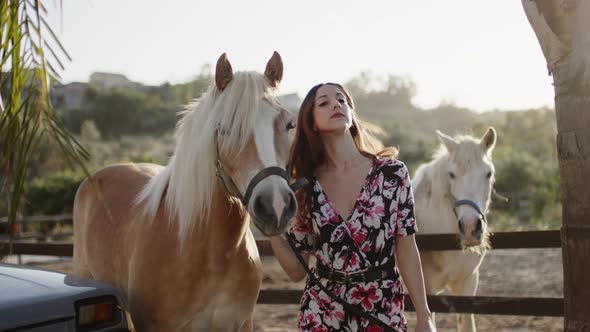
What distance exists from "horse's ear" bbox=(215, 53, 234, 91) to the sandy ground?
11.5 ft

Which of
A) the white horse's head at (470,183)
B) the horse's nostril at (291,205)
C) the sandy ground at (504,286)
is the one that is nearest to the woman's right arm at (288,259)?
the horse's nostril at (291,205)

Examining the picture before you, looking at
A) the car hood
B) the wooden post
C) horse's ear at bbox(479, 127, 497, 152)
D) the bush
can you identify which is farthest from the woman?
the bush

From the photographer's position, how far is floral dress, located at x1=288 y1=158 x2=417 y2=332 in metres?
1.93

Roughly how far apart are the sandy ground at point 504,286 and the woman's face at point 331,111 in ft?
11.6

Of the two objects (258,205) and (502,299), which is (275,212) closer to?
(258,205)

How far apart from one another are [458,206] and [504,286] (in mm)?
4175

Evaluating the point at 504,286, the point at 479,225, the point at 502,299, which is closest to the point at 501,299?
the point at 502,299

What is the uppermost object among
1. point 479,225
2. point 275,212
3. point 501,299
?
point 275,212

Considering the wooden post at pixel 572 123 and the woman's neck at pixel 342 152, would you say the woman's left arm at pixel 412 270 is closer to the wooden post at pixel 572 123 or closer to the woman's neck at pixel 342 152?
the woman's neck at pixel 342 152

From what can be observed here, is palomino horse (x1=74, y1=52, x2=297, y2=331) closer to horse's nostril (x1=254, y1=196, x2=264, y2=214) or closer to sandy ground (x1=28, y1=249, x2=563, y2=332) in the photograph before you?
horse's nostril (x1=254, y1=196, x2=264, y2=214)

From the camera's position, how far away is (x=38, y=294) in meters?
1.98

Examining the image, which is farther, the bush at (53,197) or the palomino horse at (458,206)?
the bush at (53,197)

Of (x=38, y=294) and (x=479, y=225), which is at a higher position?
(x=38, y=294)

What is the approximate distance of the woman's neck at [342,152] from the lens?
2125mm
